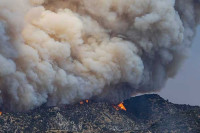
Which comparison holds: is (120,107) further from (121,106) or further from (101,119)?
(101,119)

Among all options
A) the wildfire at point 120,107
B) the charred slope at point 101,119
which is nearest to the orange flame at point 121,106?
the wildfire at point 120,107

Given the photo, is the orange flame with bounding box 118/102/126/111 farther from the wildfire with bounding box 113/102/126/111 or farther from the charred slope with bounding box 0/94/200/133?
the charred slope with bounding box 0/94/200/133

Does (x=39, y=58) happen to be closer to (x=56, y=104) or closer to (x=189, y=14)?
(x=56, y=104)

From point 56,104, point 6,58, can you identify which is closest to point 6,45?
point 6,58

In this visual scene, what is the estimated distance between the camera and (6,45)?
73438 millimetres

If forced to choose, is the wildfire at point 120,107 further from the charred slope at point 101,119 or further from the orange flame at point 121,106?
the charred slope at point 101,119

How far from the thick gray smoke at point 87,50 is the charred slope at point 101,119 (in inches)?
119

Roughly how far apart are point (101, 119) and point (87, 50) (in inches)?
584

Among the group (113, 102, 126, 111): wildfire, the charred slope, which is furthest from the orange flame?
the charred slope

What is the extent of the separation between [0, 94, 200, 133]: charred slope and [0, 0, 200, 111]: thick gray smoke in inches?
119

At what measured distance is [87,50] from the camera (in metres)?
88.3

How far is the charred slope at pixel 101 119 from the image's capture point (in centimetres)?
7350

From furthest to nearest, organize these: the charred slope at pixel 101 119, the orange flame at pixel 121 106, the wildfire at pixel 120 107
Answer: the orange flame at pixel 121 106
the wildfire at pixel 120 107
the charred slope at pixel 101 119

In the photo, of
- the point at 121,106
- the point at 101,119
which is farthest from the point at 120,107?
the point at 101,119
